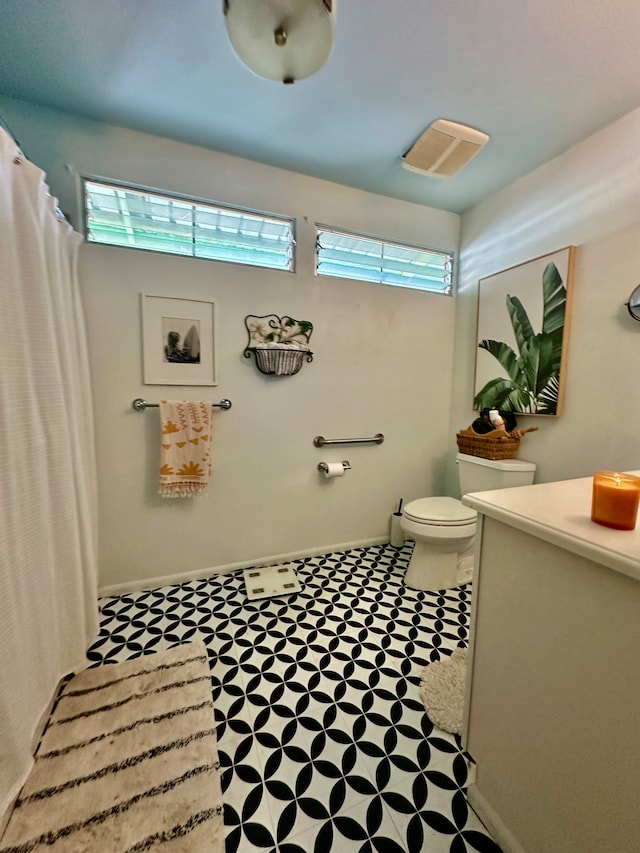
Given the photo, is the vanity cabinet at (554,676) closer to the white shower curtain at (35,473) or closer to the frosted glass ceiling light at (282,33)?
the white shower curtain at (35,473)

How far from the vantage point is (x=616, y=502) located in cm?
67

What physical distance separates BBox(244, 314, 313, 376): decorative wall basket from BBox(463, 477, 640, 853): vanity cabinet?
1.25 meters

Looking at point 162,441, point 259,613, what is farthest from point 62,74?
point 259,613

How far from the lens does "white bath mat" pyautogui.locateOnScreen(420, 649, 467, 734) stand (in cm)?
112

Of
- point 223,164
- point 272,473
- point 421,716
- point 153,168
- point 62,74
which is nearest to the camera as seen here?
point 421,716

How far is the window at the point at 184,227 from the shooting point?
1612mm

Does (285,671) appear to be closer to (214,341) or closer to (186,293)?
(214,341)

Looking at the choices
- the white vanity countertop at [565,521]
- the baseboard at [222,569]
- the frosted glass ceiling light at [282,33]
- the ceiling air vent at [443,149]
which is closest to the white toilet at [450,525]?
the baseboard at [222,569]

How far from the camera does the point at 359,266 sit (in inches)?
81.7

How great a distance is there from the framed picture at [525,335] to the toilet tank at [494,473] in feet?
1.03

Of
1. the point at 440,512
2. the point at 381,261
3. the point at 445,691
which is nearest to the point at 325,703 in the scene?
the point at 445,691

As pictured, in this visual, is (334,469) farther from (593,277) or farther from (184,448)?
(593,277)

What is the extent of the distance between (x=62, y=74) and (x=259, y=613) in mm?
2425

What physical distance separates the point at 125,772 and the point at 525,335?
2444 millimetres
